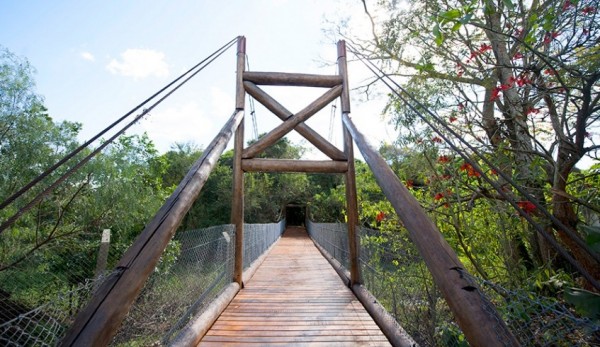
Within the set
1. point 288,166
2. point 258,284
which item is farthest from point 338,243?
point 288,166

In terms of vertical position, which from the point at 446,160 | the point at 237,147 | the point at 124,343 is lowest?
the point at 124,343

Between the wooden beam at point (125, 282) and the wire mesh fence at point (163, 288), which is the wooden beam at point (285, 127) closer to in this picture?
the wire mesh fence at point (163, 288)

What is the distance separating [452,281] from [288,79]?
2699 millimetres

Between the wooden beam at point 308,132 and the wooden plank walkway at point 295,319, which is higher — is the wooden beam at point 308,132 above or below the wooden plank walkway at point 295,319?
above

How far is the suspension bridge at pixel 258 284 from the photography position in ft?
3.01

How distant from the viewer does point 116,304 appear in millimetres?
934

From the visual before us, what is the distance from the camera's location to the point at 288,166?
3.18 meters

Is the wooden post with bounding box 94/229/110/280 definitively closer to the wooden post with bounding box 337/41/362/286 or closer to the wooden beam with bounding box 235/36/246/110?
the wooden beam with bounding box 235/36/246/110

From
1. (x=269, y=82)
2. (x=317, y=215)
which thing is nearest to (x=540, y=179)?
(x=269, y=82)

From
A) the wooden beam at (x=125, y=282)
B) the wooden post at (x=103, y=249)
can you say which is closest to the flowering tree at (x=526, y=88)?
the wooden beam at (x=125, y=282)

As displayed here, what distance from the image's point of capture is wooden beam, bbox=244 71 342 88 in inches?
131

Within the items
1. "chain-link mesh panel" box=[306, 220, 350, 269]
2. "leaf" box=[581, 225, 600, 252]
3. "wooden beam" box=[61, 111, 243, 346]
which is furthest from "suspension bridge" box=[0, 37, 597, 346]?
"leaf" box=[581, 225, 600, 252]

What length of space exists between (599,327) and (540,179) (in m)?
1.88

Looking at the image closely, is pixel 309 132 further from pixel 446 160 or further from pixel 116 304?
pixel 116 304
